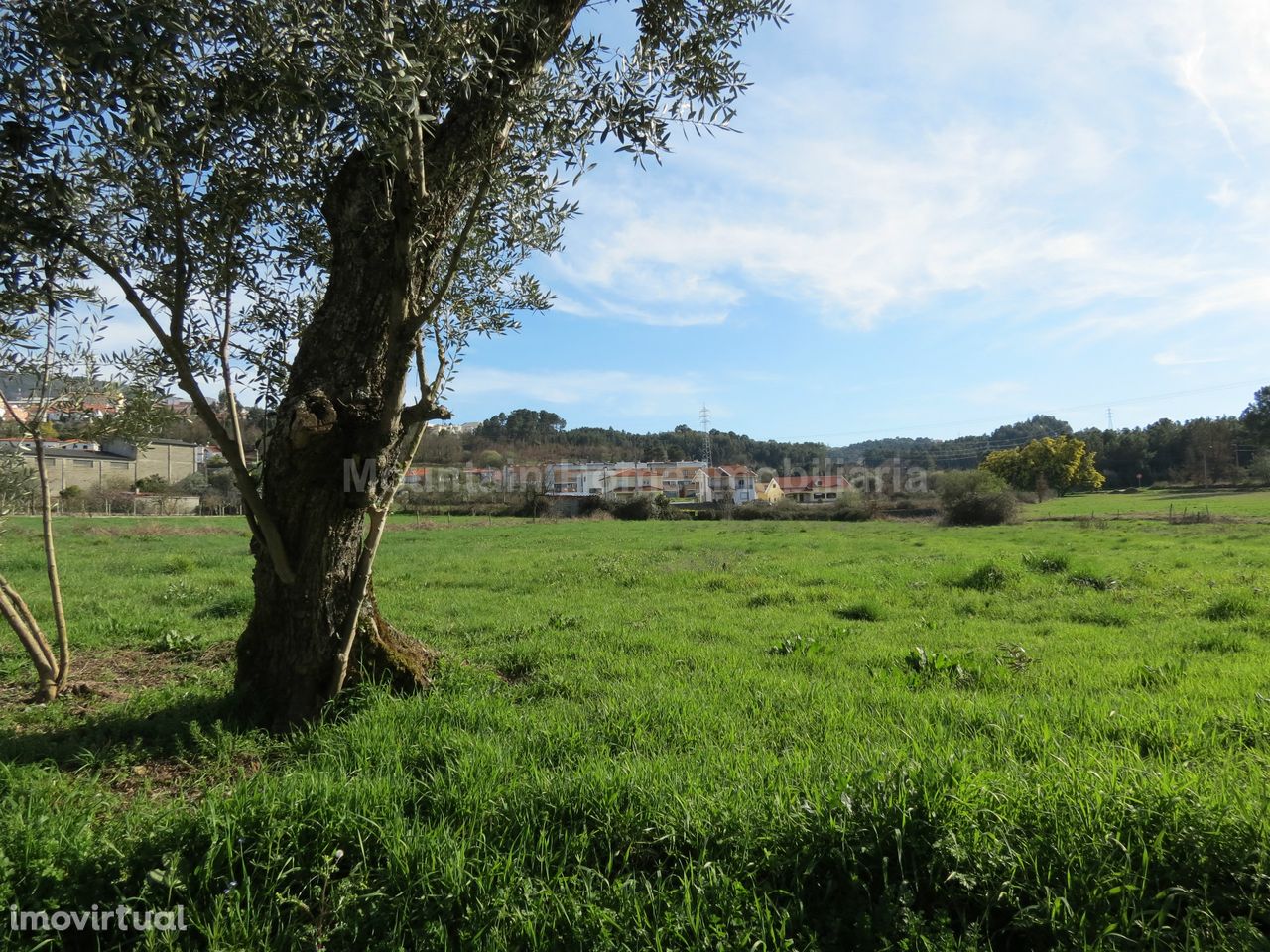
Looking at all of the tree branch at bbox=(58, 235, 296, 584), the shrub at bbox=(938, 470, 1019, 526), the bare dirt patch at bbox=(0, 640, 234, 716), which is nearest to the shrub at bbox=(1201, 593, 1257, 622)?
the tree branch at bbox=(58, 235, 296, 584)

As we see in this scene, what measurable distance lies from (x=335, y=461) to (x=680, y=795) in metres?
3.39

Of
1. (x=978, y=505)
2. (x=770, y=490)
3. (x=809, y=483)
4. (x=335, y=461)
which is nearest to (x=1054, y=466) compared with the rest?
(x=809, y=483)

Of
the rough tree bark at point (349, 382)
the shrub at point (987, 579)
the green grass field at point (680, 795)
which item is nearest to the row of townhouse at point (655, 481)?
the shrub at point (987, 579)

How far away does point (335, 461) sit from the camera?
4797mm

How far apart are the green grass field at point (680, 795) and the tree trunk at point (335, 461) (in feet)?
1.43

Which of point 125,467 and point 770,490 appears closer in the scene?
point 125,467

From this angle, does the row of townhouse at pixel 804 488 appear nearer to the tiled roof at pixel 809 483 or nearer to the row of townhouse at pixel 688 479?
the tiled roof at pixel 809 483

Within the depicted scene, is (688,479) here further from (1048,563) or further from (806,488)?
(1048,563)

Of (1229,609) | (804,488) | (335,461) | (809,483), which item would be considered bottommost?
(1229,609)

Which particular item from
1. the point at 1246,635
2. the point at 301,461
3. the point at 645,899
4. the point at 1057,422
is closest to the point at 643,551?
the point at 1246,635

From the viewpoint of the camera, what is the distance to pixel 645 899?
2781 millimetres

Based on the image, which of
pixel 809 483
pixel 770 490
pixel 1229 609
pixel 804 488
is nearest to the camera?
pixel 1229 609

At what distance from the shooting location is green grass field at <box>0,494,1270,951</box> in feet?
8.67

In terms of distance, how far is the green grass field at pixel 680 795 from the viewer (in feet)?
8.67
